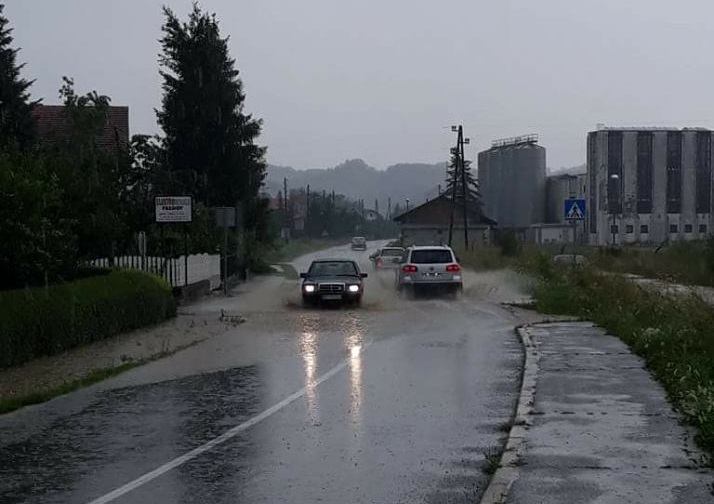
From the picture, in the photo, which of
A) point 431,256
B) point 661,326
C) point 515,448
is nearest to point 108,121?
point 431,256

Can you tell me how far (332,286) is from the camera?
2580 cm

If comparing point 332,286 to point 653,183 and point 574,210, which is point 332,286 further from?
point 653,183

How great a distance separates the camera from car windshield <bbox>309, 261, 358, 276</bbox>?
2695cm

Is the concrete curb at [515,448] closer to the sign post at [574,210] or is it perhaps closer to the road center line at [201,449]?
the road center line at [201,449]

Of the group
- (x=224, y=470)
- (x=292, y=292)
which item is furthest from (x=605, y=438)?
(x=292, y=292)

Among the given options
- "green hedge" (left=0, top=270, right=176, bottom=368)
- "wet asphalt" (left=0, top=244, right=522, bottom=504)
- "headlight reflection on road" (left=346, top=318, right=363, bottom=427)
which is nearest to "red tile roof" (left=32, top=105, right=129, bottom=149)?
"green hedge" (left=0, top=270, right=176, bottom=368)

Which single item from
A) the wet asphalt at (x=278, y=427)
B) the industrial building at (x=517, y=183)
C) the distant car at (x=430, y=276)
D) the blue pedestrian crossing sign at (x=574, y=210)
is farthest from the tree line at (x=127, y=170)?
the industrial building at (x=517, y=183)

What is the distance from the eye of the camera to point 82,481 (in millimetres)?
7551

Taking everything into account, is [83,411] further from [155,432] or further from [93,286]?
[93,286]

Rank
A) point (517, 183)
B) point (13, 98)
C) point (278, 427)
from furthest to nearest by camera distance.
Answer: point (517, 183) → point (13, 98) → point (278, 427)

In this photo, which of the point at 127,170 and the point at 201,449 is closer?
the point at 201,449

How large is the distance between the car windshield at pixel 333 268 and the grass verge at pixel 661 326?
5136mm

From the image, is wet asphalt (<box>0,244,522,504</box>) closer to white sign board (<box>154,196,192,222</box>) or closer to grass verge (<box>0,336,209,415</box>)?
grass verge (<box>0,336,209,415</box>)

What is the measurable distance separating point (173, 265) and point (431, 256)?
25.8 ft
